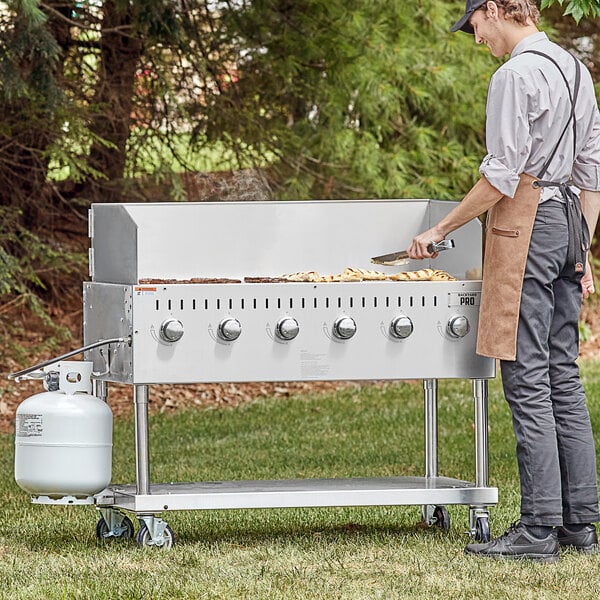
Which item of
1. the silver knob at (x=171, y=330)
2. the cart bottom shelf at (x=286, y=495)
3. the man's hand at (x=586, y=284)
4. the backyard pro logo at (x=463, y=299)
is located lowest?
the cart bottom shelf at (x=286, y=495)

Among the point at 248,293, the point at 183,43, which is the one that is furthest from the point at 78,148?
the point at 248,293

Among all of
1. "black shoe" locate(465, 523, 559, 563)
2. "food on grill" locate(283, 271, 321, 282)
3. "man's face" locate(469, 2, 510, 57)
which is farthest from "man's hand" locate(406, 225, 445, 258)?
"black shoe" locate(465, 523, 559, 563)

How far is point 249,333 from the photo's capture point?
173 inches

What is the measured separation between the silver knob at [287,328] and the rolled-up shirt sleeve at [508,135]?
798 millimetres

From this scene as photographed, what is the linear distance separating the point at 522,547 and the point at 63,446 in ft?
5.01

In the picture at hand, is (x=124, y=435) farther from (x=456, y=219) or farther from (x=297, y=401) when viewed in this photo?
(x=456, y=219)

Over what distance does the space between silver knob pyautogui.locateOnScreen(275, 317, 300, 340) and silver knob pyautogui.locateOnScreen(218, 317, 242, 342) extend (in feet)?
0.43

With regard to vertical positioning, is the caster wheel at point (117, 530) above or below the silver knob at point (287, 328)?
below

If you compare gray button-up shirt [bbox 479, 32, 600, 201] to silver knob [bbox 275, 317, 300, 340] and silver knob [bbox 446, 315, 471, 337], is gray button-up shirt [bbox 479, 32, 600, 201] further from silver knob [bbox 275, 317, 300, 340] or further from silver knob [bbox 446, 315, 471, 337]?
silver knob [bbox 275, 317, 300, 340]

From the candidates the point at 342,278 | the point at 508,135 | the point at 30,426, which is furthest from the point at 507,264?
the point at 30,426

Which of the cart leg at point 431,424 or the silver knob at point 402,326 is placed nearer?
the silver knob at point 402,326

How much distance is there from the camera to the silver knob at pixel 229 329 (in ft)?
14.3

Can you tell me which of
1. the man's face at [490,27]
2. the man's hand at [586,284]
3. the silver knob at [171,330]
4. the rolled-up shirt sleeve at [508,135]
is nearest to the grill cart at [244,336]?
the silver knob at [171,330]

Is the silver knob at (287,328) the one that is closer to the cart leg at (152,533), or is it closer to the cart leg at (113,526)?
the cart leg at (152,533)
